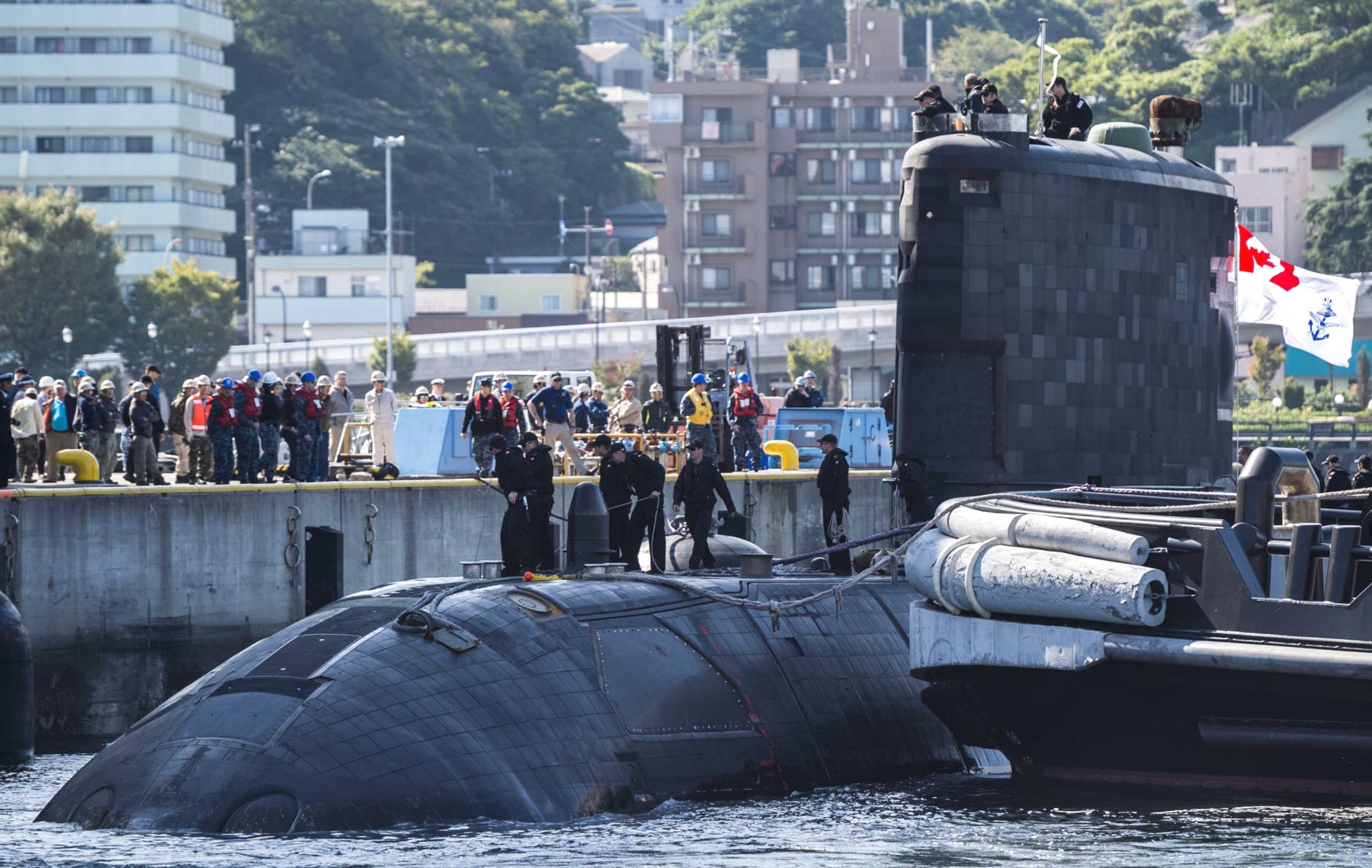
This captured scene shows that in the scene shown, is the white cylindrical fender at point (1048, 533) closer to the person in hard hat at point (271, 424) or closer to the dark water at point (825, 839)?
the dark water at point (825, 839)

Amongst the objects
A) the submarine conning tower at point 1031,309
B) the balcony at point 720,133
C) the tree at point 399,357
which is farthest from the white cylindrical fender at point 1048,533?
the balcony at point 720,133

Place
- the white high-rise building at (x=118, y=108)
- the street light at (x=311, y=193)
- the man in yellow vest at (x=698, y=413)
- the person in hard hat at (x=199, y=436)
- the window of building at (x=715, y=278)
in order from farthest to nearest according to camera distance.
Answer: the street light at (x=311, y=193) → the window of building at (x=715, y=278) → the white high-rise building at (x=118, y=108) → the man in yellow vest at (x=698, y=413) → the person in hard hat at (x=199, y=436)

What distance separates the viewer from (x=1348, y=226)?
89.9 metres

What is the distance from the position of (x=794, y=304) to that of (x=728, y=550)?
89676 mm

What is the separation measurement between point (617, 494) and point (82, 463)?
9100 millimetres

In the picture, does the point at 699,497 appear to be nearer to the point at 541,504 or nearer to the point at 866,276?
the point at 541,504

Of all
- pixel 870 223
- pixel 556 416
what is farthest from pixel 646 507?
pixel 870 223

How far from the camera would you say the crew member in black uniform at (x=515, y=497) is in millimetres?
21125

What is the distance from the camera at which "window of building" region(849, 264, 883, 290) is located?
10994 centimetres

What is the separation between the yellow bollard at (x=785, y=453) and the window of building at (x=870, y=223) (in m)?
73.6

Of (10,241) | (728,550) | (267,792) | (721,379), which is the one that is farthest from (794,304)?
(267,792)

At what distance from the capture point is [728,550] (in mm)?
20688

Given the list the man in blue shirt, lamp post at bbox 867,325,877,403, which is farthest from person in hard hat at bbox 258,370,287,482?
lamp post at bbox 867,325,877,403

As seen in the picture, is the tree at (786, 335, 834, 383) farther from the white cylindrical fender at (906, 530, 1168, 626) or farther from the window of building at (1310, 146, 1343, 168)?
the white cylindrical fender at (906, 530, 1168, 626)
